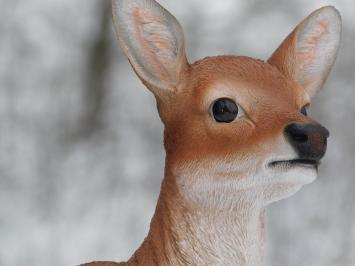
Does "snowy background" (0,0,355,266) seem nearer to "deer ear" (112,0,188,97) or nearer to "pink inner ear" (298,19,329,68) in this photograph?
"pink inner ear" (298,19,329,68)

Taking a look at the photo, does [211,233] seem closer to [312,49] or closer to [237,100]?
[237,100]

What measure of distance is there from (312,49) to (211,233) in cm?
44

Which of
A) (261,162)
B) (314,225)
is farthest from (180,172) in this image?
(314,225)

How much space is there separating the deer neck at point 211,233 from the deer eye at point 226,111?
0.47 ft

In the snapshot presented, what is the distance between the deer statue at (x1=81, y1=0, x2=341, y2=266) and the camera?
1428mm

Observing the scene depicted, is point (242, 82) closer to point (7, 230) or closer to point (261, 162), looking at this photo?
point (261, 162)

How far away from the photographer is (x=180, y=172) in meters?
1.52

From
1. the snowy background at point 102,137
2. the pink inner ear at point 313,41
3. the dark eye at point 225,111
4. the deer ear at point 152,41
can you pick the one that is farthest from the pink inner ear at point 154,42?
the snowy background at point 102,137

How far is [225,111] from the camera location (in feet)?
4.88

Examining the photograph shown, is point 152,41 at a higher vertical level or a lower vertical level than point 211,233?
higher

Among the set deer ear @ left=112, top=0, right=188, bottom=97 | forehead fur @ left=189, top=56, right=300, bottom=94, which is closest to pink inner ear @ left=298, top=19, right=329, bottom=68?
forehead fur @ left=189, top=56, right=300, bottom=94

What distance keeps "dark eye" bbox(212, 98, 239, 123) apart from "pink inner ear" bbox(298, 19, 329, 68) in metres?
0.27

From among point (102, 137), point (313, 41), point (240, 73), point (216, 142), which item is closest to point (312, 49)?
point (313, 41)

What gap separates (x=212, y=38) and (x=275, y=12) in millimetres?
343
